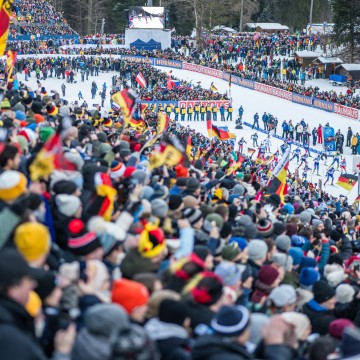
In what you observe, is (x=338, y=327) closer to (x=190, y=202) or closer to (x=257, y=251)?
(x=257, y=251)

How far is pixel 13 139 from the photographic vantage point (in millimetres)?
9695

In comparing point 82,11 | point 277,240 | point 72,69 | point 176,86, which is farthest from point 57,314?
point 82,11

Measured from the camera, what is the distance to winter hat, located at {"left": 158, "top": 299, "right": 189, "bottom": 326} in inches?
210

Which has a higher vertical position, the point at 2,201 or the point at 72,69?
the point at 2,201

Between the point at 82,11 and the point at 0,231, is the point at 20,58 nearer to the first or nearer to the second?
the point at 82,11

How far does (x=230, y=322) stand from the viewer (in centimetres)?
521

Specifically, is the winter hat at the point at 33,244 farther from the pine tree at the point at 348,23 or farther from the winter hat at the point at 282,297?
the pine tree at the point at 348,23

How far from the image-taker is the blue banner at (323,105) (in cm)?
4377

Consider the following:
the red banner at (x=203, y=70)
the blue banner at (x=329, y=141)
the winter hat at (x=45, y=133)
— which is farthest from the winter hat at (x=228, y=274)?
the red banner at (x=203, y=70)

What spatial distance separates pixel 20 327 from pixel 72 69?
48.7 m

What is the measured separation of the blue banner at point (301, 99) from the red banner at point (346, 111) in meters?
2.48

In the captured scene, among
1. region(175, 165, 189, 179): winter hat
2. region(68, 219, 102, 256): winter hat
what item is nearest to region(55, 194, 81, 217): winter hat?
region(68, 219, 102, 256): winter hat

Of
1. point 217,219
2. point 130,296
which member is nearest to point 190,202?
point 217,219

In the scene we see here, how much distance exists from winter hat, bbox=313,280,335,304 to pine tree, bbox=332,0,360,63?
55824mm
